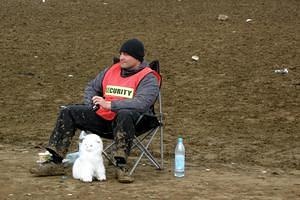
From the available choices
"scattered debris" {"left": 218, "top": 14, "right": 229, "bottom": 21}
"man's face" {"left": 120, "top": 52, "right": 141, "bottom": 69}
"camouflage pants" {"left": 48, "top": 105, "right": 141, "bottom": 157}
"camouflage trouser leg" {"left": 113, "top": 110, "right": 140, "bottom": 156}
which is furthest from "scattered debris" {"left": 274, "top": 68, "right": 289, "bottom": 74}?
"camouflage trouser leg" {"left": 113, "top": 110, "right": 140, "bottom": 156}

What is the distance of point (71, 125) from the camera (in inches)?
246

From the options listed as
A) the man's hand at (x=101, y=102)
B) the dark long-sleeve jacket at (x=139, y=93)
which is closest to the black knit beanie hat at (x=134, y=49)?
the dark long-sleeve jacket at (x=139, y=93)

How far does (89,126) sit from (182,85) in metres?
4.10

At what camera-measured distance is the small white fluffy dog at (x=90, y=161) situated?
5934 millimetres

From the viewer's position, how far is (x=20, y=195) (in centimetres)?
554

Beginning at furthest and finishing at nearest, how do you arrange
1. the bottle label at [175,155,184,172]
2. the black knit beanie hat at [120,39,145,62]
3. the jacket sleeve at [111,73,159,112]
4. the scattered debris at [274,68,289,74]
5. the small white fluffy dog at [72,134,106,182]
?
the scattered debris at [274,68,289,74]
the black knit beanie hat at [120,39,145,62]
the bottle label at [175,155,184,172]
the jacket sleeve at [111,73,159,112]
the small white fluffy dog at [72,134,106,182]

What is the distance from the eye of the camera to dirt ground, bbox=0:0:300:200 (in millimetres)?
6027

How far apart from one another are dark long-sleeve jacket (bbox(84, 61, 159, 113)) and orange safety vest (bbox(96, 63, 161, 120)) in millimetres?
42

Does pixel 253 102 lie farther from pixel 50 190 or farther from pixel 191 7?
pixel 191 7

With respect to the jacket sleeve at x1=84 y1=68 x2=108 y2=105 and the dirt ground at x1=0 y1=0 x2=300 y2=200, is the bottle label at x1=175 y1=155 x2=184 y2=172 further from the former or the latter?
the jacket sleeve at x1=84 y1=68 x2=108 y2=105

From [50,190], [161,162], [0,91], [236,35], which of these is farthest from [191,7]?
[50,190]

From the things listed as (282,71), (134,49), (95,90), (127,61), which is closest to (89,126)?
(95,90)

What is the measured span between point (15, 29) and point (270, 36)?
15.9 feet

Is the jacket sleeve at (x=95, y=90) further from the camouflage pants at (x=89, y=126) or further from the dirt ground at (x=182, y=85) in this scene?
the dirt ground at (x=182, y=85)
